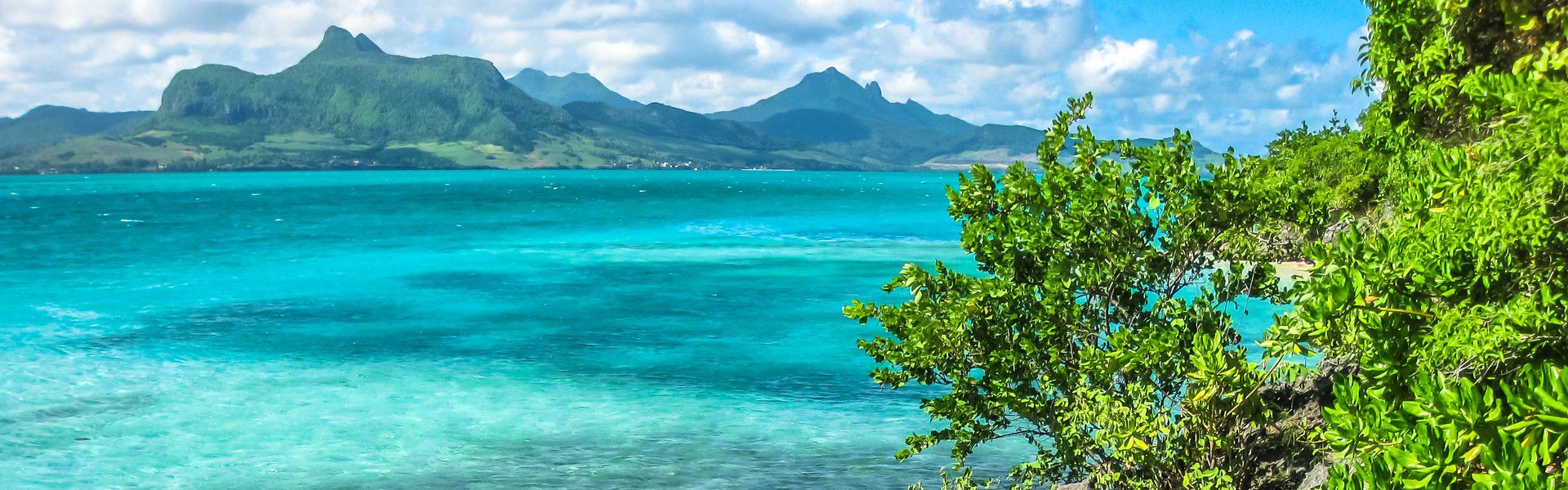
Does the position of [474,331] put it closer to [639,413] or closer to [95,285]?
[639,413]

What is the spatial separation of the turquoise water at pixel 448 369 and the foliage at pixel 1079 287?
773cm

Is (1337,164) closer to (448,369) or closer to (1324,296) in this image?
(448,369)

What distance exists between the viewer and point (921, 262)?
66438 millimetres

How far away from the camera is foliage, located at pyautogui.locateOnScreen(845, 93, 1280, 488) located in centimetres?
1354

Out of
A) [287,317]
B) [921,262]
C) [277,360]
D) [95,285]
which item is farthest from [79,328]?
[921,262]

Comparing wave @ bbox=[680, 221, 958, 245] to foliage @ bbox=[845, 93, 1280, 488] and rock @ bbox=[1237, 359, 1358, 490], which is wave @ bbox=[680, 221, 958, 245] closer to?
rock @ bbox=[1237, 359, 1358, 490]

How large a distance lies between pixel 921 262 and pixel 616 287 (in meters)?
19.1

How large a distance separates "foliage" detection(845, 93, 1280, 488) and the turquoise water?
773 cm

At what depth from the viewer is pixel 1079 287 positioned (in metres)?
14.0

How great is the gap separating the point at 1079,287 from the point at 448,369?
2415 cm

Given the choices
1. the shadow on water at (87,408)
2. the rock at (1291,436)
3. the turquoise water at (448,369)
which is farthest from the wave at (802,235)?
the rock at (1291,436)

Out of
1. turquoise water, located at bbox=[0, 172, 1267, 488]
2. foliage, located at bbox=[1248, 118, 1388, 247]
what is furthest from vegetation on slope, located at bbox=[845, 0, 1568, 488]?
foliage, located at bbox=[1248, 118, 1388, 247]

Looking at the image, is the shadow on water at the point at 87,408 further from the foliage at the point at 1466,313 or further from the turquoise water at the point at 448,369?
the foliage at the point at 1466,313

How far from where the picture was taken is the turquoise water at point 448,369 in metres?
23.7
